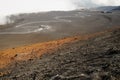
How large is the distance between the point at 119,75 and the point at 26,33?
40.1m

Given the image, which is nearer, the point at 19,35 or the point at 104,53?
the point at 104,53

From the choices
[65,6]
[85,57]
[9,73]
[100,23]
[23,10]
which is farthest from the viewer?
[65,6]

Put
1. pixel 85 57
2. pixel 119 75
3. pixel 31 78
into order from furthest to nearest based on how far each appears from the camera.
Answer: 1. pixel 85 57
2. pixel 31 78
3. pixel 119 75

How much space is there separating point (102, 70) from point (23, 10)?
80.3m

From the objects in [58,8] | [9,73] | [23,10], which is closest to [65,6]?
[58,8]

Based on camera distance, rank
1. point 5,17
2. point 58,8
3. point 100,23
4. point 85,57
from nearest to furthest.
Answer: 1. point 85,57
2. point 100,23
3. point 5,17
4. point 58,8

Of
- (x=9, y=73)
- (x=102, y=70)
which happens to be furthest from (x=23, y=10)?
(x=102, y=70)

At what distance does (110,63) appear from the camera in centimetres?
1492

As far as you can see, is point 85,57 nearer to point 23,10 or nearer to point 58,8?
point 23,10

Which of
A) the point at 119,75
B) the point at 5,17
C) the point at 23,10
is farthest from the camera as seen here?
the point at 23,10

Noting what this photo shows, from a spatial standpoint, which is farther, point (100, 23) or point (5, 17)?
point (5, 17)

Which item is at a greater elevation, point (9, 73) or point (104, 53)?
point (104, 53)

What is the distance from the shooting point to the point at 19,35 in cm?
5075

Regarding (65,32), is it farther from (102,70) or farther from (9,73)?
(102,70)
